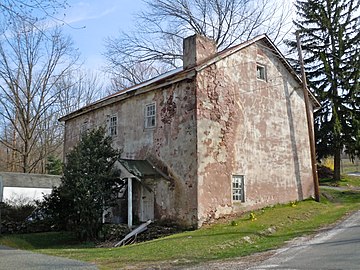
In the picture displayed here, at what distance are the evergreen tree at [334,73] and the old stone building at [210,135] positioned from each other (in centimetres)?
879

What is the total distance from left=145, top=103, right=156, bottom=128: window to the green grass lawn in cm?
575

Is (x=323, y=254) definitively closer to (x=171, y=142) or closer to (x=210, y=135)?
(x=210, y=135)

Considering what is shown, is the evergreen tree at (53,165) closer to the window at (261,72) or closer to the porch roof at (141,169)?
the porch roof at (141,169)

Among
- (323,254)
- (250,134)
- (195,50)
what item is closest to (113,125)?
(195,50)

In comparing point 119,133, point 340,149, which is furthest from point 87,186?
point 340,149

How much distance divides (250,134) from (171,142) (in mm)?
4228

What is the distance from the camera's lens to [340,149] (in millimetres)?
29328

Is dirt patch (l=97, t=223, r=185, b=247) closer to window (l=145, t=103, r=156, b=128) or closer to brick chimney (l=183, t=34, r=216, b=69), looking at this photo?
window (l=145, t=103, r=156, b=128)

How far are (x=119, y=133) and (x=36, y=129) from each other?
701 inches

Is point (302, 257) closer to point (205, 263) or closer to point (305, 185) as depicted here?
point (205, 263)

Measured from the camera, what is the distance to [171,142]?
16.8 metres

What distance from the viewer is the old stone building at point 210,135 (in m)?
16.0

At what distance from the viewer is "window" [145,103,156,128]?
714 inches

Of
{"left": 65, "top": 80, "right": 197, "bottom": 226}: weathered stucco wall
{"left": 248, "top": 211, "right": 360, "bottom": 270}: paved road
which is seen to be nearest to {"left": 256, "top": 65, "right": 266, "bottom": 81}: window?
{"left": 65, "top": 80, "right": 197, "bottom": 226}: weathered stucco wall
